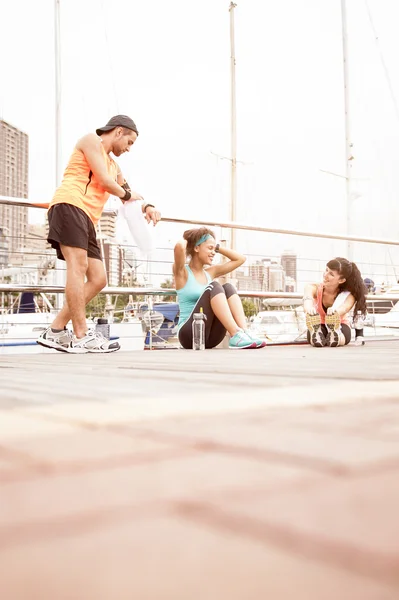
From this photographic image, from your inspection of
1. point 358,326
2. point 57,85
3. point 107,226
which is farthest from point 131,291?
point 57,85

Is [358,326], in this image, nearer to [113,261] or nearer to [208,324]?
[208,324]

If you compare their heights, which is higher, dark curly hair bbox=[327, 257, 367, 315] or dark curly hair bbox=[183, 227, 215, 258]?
dark curly hair bbox=[183, 227, 215, 258]

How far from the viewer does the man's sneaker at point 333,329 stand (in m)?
3.93

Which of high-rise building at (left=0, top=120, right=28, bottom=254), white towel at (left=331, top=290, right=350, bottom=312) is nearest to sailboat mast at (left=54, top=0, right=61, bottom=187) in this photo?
high-rise building at (left=0, top=120, right=28, bottom=254)

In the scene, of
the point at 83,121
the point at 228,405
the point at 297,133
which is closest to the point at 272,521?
the point at 228,405

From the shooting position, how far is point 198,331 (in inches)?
140

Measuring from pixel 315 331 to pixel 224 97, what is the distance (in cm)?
1079

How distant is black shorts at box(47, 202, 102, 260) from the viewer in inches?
117

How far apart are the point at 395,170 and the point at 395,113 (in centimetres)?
137

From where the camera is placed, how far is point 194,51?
56.1 ft

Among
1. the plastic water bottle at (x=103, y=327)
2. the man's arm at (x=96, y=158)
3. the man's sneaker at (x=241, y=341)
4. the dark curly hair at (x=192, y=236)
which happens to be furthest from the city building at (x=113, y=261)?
the man's sneaker at (x=241, y=341)

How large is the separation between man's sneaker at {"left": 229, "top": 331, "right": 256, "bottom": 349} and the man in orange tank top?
795 millimetres

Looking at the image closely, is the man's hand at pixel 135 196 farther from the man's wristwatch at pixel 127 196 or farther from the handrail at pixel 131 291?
the handrail at pixel 131 291

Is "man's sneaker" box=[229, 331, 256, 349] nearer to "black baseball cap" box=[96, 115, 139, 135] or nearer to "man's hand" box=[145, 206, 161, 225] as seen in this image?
"man's hand" box=[145, 206, 161, 225]
